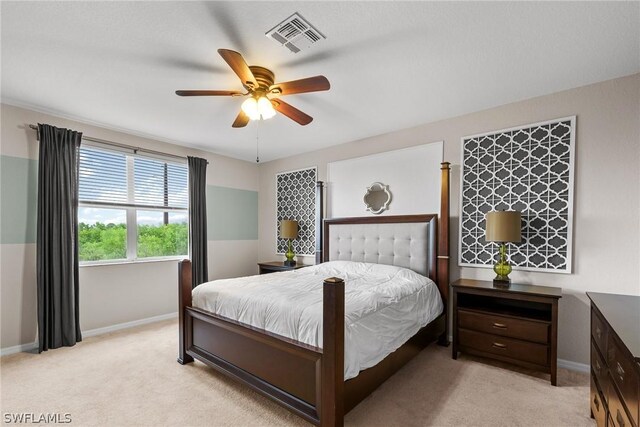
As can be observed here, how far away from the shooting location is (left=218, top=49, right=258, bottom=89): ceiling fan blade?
5.76 feet

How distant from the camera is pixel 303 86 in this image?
2135 mm

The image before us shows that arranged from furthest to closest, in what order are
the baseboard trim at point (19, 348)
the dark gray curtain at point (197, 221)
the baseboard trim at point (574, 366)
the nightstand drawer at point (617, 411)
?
the dark gray curtain at point (197, 221)
the baseboard trim at point (19, 348)
the baseboard trim at point (574, 366)
the nightstand drawer at point (617, 411)

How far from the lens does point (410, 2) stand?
5.54 ft

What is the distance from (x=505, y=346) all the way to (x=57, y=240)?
15.6 ft

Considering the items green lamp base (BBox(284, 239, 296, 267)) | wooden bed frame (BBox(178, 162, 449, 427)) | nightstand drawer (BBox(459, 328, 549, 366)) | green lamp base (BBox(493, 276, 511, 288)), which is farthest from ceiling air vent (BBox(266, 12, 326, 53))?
green lamp base (BBox(284, 239, 296, 267))

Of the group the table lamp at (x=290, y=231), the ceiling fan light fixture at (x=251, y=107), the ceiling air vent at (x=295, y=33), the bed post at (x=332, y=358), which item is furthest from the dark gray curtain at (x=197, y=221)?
the bed post at (x=332, y=358)

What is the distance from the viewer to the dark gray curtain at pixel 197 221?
4.48 m

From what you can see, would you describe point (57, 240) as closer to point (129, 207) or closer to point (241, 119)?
point (129, 207)

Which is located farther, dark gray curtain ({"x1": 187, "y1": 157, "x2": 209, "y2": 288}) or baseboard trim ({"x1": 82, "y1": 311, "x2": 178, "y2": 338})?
dark gray curtain ({"x1": 187, "y1": 157, "x2": 209, "y2": 288})

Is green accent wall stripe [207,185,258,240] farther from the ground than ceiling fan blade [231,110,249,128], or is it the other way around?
ceiling fan blade [231,110,249,128]

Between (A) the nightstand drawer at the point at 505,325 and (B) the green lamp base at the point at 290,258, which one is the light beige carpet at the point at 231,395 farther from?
(B) the green lamp base at the point at 290,258

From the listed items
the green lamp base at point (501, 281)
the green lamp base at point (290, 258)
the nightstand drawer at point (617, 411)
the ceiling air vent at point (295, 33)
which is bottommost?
the nightstand drawer at point (617, 411)

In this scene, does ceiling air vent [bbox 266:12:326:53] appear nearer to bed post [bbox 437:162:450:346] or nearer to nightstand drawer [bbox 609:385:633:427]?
bed post [bbox 437:162:450:346]

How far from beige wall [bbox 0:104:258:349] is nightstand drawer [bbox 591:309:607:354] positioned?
4.70 m
